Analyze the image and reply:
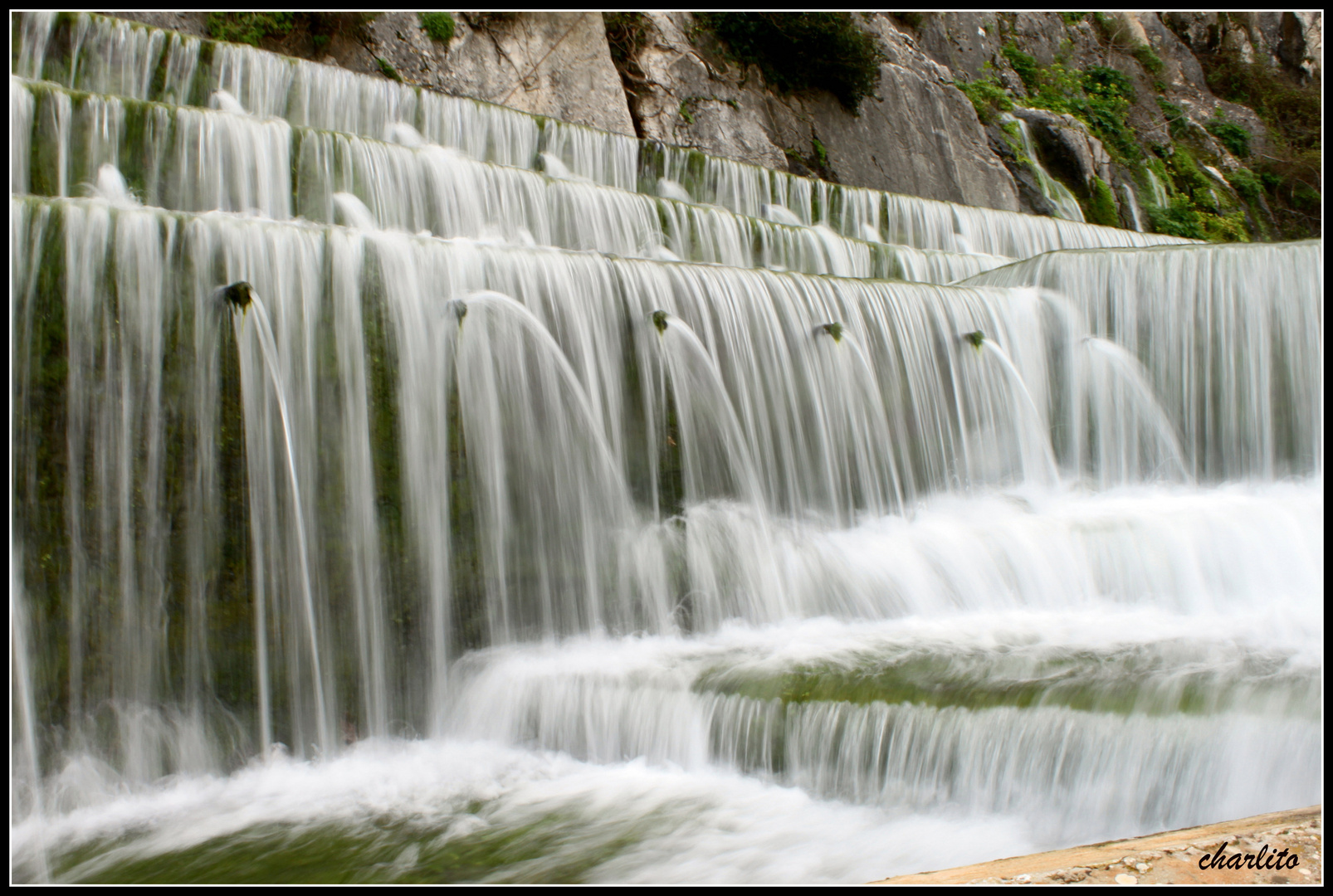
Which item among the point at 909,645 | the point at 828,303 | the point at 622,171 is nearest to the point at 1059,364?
the point at 828,303

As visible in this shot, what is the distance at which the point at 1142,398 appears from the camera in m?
8.42

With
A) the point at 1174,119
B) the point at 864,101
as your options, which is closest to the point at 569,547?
the point at 864,101

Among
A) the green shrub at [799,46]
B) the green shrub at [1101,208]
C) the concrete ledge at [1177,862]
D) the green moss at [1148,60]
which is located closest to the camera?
the concrete ledge at [1177,862]

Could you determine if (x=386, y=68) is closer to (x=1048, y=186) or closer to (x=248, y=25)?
(x=248, y=25)

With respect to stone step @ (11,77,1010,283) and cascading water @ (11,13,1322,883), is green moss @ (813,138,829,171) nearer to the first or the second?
stone step @ (11,77,1010,283)

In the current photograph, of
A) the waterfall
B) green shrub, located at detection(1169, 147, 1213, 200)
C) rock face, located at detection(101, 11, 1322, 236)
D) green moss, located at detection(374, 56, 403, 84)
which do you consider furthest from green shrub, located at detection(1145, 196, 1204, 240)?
green moss, located at detection(374, 56, 403, 84)

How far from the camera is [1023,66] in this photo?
22.3 metres

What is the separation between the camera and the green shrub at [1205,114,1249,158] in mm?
23312

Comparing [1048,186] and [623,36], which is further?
[1048,186]

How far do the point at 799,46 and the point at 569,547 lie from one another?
517 inches

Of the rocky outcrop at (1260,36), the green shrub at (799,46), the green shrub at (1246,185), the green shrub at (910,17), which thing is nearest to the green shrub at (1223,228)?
the green shrub at (1246,185)

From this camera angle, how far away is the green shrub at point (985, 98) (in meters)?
18.4

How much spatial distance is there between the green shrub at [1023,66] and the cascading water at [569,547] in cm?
1592

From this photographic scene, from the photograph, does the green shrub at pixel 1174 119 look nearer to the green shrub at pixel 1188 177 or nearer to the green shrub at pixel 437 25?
the green shrub at pixel 1188 177
